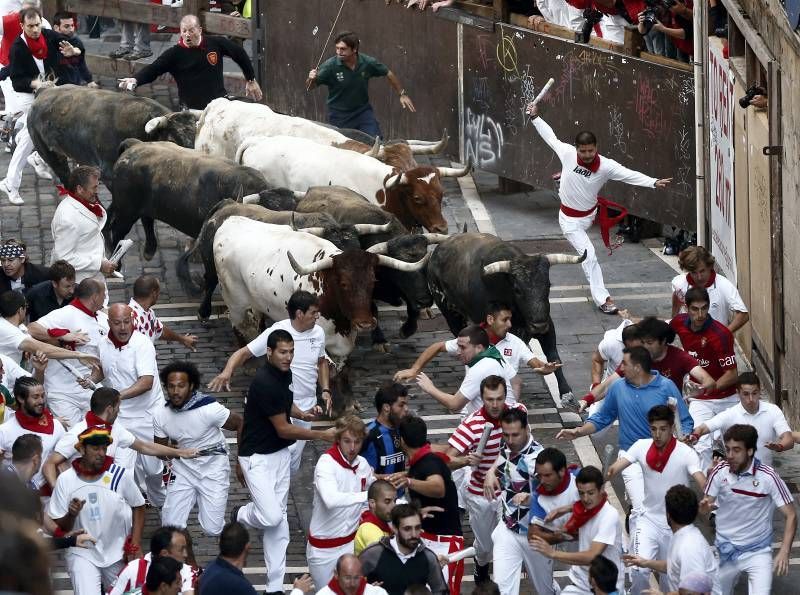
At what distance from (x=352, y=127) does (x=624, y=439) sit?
1020cm

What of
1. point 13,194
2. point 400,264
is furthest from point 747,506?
point 13,194

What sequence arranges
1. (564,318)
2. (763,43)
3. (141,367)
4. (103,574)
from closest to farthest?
(103,574), (141,367), (763,43), (564,318)

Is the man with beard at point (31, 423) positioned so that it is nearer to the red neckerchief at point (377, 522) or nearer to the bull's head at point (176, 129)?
the red neckerchief at point (377, 522)

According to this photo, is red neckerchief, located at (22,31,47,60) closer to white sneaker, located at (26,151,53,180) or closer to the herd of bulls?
the herd of bulls

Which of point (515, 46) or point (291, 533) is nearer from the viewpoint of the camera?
point (291, 533)

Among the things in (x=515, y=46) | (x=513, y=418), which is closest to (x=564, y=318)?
(x=515, y=46)

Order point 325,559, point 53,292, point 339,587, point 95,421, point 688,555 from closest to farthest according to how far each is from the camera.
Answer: point 339,587, point 688,555, point 95,421, point 325,559, point 53,292

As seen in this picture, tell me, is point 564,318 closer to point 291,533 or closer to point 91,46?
point 291,533

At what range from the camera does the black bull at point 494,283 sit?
1350 cm

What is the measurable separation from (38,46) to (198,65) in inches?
85.9

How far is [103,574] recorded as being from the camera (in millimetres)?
9820

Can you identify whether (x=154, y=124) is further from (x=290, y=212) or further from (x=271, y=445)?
(x=271, y=445)

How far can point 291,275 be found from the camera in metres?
14.0

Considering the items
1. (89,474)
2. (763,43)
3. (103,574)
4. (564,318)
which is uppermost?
(763,43)
